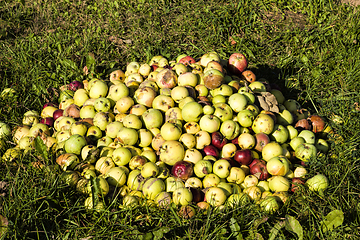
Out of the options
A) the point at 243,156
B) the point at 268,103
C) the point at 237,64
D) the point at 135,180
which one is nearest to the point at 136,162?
the point at 135,180

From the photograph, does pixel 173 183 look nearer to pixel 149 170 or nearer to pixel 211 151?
pixel 149 170

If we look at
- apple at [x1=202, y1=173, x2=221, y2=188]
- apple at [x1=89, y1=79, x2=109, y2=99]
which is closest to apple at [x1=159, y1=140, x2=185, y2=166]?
apple at [x1=202, y1=173, x2=221, y2=188]

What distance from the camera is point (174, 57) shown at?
6148mm

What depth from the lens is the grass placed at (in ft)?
9.53

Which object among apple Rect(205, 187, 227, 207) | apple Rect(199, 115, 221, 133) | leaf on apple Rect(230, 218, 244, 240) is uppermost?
apple Rect(199, 115, 221, 133)

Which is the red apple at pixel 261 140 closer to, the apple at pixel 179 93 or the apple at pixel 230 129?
the apple at pixel 230 129

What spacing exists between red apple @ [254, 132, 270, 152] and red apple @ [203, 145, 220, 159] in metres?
0.55

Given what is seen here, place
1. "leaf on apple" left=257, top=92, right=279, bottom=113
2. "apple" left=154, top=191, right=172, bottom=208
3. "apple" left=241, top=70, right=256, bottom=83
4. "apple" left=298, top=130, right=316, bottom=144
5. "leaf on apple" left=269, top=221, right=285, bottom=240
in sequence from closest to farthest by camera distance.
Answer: "leaf on apple" left=269, top=221, right=285, bottom=240 → "apple" left=154, top=191, right=172, bottom=208 → "apple" left=298, top=130, right=316, bottom=144 → "leaf on apple" left=257, top=92, right=279, bottom=113 → "apple" left=241, top=70, right=256, bottom=83

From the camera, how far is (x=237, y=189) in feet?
11.1

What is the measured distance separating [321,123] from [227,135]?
5.54 ft

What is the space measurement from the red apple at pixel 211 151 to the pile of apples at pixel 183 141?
14 millimetres

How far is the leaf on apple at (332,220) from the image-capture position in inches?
113

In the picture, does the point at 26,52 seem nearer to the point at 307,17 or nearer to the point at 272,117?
the point at 272,117

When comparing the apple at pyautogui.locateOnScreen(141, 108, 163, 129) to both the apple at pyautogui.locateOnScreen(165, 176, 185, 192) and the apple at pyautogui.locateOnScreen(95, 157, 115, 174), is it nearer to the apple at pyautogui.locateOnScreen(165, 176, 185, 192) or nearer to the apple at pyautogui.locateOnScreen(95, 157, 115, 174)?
the apple at pyautogui.locateOnScreen(95, 157, 115, 174)
